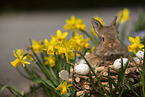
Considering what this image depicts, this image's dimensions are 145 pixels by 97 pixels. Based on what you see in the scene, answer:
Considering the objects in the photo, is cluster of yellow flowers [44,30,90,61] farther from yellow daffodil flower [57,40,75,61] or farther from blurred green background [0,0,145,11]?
blurred green background [0,0,145,11]

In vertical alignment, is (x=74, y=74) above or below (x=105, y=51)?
below

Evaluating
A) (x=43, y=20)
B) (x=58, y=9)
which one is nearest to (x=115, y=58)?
(x=43, y=20)

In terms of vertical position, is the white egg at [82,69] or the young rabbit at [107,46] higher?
the young rabbit at [107,46]

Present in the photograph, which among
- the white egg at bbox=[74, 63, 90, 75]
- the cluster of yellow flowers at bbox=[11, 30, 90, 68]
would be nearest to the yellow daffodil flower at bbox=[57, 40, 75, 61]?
the cluster of yellow flowers at bbox=[11, 30, 90, 68]

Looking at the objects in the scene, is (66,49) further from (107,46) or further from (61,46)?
(107,46)

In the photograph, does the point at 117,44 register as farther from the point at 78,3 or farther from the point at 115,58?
the point at 78,3

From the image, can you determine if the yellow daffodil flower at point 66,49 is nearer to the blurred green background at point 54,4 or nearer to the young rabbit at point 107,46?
the young rabbit at point 107,46

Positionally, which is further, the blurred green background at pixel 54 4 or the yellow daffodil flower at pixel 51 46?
the blurred green background at pixel 54 4

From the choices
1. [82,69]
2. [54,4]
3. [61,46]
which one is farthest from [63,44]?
[54,4]

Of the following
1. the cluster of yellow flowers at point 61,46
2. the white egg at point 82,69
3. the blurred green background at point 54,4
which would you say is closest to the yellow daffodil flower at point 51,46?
the cluster of yellow flowers at point 61,46
